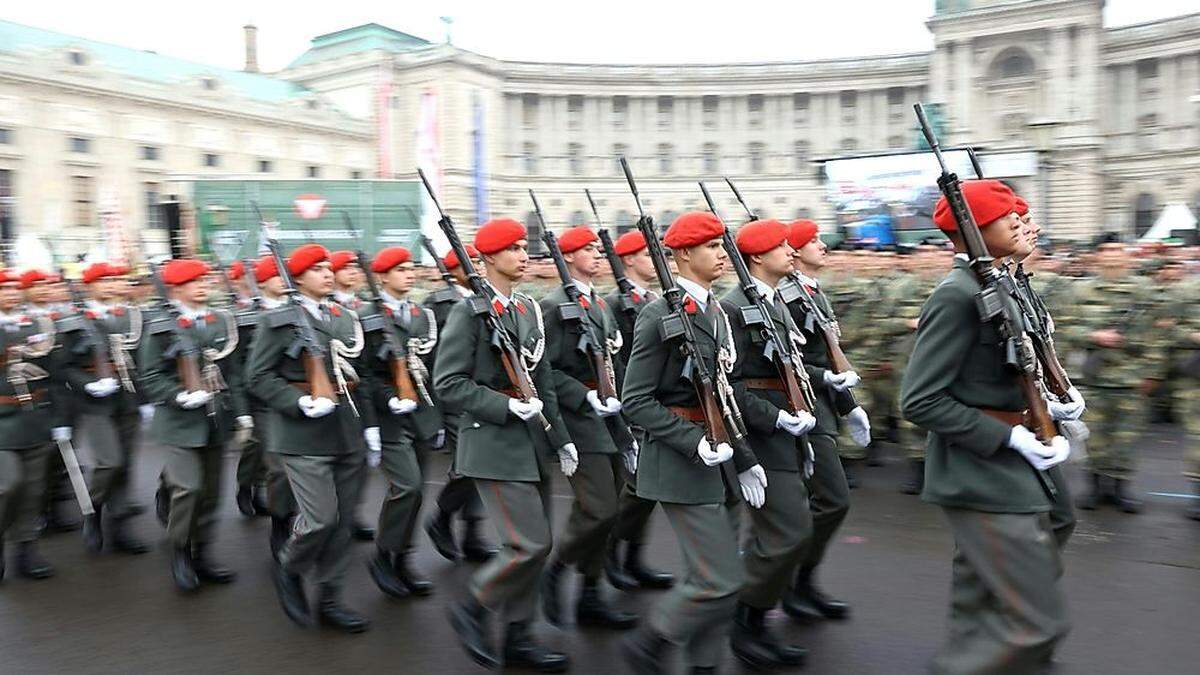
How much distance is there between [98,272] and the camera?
8719 mm

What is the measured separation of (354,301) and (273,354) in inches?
56.6

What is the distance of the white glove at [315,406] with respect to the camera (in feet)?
18.3

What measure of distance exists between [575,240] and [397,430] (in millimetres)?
1659

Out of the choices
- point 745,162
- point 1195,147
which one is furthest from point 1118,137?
point 745,162

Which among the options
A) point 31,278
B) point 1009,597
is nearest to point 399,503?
point 1009,597

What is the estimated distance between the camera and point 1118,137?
59.9m

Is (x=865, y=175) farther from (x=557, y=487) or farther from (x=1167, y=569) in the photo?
(x=1167, y=569)

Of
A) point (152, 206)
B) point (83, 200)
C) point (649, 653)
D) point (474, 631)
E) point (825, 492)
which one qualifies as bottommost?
point (474, 631)

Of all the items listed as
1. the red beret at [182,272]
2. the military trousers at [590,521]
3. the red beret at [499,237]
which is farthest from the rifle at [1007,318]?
the red beret at [182,272]

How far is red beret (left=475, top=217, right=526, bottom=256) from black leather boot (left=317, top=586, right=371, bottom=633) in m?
2.10

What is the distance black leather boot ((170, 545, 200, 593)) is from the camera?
21.5 feet

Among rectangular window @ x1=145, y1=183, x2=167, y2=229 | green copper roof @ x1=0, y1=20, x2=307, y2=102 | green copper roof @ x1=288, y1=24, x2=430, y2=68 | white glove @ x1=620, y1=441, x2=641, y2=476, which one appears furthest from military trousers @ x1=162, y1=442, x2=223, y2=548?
green copper roof @ x1=288, y1=24, x2=430, y2=68

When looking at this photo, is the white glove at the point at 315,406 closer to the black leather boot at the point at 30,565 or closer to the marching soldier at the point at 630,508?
the marching soldier at the point at 630,508

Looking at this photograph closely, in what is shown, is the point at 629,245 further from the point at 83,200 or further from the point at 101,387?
the point at 83,200
